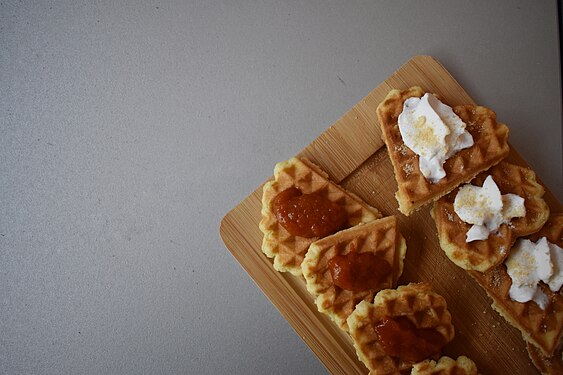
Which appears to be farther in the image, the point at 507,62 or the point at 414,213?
the point at 507,62

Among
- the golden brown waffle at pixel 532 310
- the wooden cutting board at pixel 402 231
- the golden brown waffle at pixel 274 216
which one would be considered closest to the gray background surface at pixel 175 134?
the wooden cutting board at pixel 402 231

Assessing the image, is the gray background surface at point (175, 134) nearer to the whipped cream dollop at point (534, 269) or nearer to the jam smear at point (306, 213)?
the jam smear at point (306, 213)

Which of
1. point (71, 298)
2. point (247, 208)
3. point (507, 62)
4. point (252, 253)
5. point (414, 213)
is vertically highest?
point (71, 298)

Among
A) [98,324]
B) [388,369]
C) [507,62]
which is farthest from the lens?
[507,62]

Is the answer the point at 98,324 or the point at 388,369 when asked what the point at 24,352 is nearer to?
the point at 98,324

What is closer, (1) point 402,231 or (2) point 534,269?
(2) point 534,269

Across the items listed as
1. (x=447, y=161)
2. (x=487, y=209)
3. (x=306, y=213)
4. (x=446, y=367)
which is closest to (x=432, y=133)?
(x=447, y=161)

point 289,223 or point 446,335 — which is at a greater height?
point 289,223

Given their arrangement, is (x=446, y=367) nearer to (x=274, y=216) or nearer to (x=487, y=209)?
(x=487, y=209)

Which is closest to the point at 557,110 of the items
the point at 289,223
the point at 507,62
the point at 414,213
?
the point at 507,62
